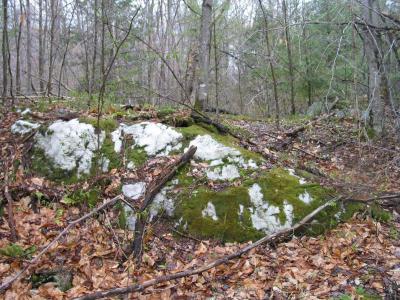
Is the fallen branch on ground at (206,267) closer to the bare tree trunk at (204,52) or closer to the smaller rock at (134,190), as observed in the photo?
the smaller rock at (134,190)

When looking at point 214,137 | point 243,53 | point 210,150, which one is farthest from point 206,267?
point 243,53

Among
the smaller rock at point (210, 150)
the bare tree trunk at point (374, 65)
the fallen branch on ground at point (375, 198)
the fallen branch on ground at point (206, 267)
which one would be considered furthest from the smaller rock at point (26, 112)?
the bare tree trunk at point (374, 65)

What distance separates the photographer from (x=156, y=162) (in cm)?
551

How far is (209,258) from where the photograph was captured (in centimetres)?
422

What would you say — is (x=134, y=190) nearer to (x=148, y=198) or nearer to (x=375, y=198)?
(x=148, y=198)

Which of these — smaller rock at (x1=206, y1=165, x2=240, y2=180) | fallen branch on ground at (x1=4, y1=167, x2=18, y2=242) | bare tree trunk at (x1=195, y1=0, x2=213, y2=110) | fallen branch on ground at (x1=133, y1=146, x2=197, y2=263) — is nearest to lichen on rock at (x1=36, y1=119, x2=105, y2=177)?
fallen branch on ground at (x1=4, y1=167, x2=18, y2=242)

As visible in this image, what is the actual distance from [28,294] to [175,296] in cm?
144

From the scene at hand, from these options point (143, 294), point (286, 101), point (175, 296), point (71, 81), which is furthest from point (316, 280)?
point (71, 81)

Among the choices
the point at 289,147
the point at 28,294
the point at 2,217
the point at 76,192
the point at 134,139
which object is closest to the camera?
the point at 28,294

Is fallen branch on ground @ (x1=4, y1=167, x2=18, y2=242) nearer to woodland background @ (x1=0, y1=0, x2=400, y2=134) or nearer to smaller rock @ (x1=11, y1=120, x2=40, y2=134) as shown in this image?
smaller rock @ (x1=11, y1=120, x2=40, y2=134)

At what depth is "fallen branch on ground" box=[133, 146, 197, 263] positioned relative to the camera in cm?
429

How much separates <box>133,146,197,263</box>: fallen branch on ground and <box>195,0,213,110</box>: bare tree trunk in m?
2.79

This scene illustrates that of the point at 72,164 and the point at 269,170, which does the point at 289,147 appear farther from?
the point at 72,164

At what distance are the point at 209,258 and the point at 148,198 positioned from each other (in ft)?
3.80
